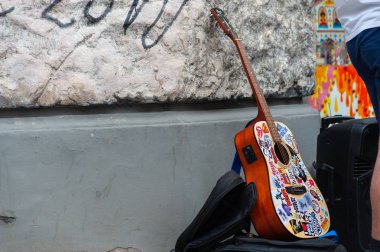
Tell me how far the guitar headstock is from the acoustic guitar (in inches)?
10.9

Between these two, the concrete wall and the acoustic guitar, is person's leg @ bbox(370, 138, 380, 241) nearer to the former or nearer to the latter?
the acoustic guitar

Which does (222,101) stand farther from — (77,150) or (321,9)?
(321,9)

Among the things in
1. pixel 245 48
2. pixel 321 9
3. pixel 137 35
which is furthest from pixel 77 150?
pixel 321 9

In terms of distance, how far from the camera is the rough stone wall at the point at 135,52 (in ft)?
9.27

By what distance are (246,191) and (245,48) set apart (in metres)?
0.93

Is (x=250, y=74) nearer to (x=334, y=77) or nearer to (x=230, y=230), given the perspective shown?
(x=230, y=230)

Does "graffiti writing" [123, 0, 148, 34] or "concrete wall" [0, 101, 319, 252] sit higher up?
"graffiti writing" [123, 0, 148, 34]

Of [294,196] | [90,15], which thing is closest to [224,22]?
[90,15]

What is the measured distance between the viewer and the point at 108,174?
2.93 m

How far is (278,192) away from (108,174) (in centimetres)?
80

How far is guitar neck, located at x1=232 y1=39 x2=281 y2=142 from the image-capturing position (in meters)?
2.89

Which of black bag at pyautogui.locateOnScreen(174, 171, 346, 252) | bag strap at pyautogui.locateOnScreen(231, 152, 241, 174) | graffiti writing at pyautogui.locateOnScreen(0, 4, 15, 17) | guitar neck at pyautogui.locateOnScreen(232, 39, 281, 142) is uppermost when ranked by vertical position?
graffiti writing at pyautogui.locateOnScreen(0, 4, 15, 17)

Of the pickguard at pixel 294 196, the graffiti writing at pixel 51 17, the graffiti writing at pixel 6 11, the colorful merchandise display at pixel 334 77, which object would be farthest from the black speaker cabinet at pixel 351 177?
the colorful merchandise display at pixel 334 77

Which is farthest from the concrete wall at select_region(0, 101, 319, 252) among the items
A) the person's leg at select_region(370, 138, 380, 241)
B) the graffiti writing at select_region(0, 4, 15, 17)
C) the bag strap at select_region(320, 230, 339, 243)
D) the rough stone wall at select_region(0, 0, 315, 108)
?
the person's leg at select_region(370, 138, 380, 241)
